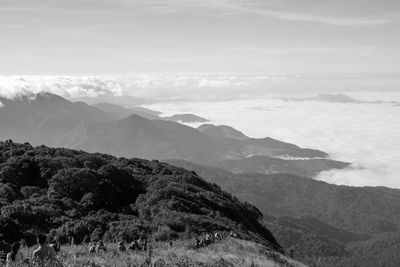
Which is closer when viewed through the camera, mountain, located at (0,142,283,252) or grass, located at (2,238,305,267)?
grass, located at (2,238,305,267)

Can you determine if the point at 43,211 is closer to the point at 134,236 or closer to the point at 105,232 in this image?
the point at 105,232

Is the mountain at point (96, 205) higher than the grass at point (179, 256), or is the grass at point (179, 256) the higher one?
the grass at point (179, 256)

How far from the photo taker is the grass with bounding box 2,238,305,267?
→ 1833 cm

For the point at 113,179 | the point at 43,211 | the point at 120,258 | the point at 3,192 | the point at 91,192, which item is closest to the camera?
the point at 120,258

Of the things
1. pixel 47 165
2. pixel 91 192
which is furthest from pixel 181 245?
pixel 47 165

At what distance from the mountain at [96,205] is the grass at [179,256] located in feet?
25.2

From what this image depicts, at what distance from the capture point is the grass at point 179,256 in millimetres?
18328

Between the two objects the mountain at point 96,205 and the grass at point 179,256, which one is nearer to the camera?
the grass at point 179,256

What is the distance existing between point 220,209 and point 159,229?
25211mm

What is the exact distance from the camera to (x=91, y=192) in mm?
53344

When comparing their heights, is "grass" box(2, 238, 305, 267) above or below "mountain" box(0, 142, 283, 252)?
above

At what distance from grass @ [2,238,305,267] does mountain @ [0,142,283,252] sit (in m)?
7.69

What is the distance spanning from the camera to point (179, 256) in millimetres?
22875

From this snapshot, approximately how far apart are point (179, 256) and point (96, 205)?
3002cm
